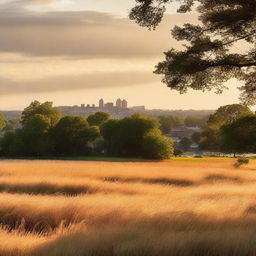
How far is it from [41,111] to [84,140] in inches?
792

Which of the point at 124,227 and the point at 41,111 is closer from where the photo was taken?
the point at 124,227

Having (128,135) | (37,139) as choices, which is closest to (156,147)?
(128,135)

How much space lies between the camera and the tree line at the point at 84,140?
266 feet

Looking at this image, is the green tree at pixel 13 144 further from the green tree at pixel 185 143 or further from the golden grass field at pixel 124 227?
the green tree at pixel 185 143

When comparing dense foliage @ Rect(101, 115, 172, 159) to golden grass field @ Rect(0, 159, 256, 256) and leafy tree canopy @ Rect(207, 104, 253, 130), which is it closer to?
leafy tree canopy @ Rect(207, 104, 253, 130)

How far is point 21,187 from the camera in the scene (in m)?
18.2

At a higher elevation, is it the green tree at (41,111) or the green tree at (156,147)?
the green tree at (41,111)

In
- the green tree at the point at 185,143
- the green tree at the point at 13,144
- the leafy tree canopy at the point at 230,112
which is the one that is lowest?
the green tree at the point at 185,143

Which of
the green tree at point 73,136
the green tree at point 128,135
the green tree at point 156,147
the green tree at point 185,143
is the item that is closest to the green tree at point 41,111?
the green tree at point 73,136

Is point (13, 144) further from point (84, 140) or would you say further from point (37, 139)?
point (84, 140)

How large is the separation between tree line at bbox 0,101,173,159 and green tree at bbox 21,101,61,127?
11.5 meters

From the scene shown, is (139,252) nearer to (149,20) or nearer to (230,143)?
(149,20)

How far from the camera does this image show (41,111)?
10088 centimetres

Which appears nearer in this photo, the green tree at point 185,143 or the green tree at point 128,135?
the green tree at point 128,135
